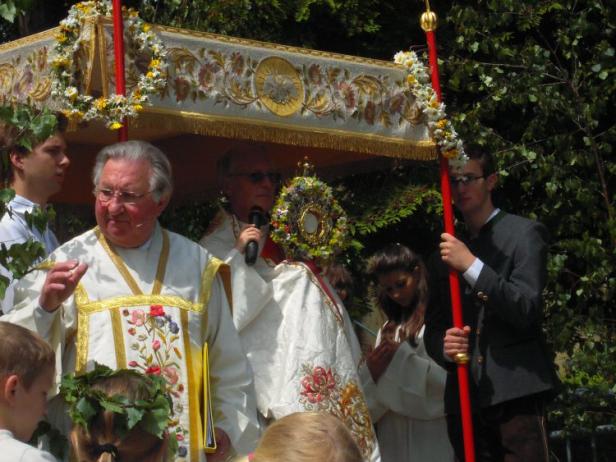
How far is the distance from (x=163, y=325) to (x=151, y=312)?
0.23 feet

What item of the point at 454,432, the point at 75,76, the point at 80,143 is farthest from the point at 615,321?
the point at 75,76

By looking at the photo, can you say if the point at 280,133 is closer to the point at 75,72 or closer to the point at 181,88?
the point at 181,88

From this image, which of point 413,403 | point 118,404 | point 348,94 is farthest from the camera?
point 413,403

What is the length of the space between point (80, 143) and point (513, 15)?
283 centimetres

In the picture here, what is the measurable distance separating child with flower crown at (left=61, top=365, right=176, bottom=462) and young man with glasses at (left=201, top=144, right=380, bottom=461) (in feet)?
4.74

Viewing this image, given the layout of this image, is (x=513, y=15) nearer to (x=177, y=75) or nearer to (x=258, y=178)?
(x=258, y=178)

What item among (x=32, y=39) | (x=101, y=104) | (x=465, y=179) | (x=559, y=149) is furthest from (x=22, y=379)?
(x=559, y=149)

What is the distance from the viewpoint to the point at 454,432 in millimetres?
6625

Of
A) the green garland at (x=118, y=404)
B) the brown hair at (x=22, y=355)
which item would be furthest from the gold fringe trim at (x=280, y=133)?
the brown hair at (x=22, y=355)

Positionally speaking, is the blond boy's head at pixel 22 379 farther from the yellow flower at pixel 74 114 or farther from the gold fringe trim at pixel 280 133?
the gold fringe trim at pixel 280 133

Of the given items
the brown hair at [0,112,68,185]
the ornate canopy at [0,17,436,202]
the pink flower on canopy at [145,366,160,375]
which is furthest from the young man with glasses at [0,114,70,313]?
the pink flower on canopy at [145,366,160,375]

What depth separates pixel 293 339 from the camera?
6.36m

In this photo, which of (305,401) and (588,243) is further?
(588,243)

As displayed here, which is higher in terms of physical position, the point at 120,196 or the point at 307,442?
the point at 120,196
